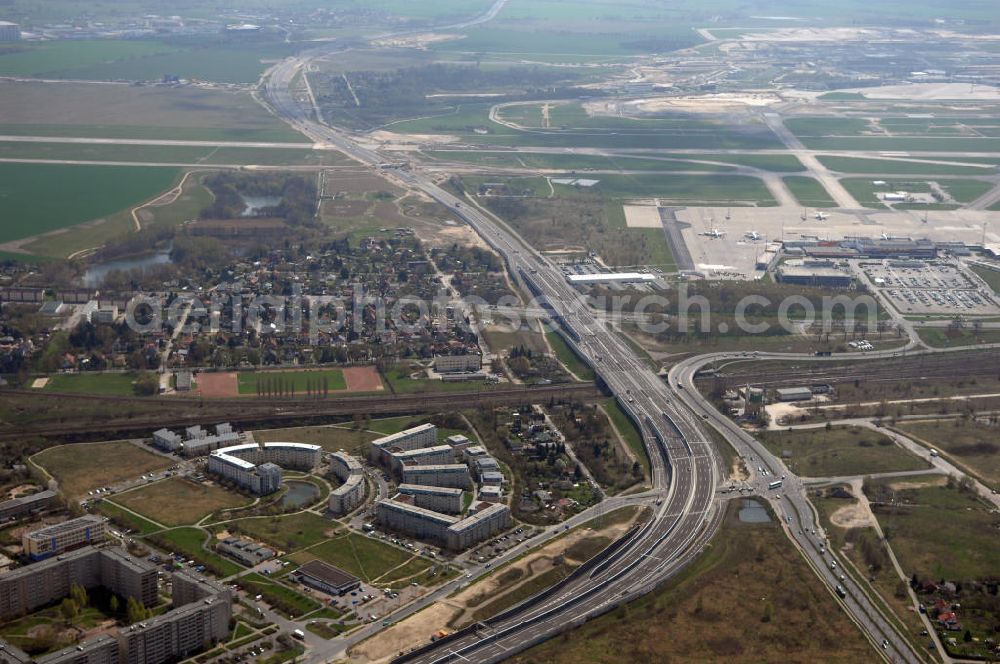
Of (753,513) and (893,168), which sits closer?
(753,513)

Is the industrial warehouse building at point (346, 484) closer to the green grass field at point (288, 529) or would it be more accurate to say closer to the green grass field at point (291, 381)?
the green grass field at point (288, 529)

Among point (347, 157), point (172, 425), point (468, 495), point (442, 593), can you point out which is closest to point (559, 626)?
point (442, 593)

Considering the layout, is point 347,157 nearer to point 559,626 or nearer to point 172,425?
point 172,425

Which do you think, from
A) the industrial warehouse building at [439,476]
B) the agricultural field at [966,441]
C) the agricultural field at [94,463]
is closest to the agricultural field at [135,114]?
the agricultural field at [94,463]

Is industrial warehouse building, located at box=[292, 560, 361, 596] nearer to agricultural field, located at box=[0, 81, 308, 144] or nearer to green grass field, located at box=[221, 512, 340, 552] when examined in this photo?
green grass field, located at box=[221, 512, 340, 552]

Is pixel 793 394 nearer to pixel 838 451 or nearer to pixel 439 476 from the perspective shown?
pixel 838 451

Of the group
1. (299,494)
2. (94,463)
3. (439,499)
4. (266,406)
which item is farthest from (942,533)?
(94,463)
